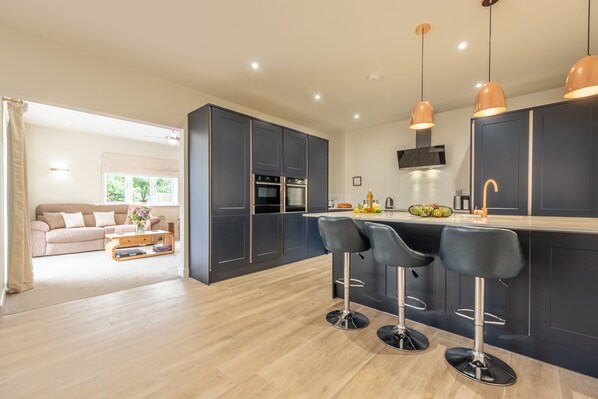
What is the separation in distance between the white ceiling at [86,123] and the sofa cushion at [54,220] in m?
2.02

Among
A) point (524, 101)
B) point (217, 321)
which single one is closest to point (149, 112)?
point (217, 321)

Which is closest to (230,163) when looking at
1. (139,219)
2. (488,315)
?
(139,219)

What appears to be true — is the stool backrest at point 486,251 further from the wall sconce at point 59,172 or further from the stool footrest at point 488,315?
the wall sconce at point 59,172

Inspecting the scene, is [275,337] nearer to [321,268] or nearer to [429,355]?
[429,355]

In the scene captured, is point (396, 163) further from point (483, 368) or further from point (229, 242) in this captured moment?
point (483, 368)

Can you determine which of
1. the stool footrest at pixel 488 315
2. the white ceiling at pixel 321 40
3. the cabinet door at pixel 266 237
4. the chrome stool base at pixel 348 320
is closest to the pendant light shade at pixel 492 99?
the white ceiling at pixel 321 40

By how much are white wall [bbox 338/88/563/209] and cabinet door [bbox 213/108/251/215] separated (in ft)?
10.3

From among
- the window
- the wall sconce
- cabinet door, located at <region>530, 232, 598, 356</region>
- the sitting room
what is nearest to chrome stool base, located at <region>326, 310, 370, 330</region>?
cabinet door, located at <region>530, 232, 598, 356</region>

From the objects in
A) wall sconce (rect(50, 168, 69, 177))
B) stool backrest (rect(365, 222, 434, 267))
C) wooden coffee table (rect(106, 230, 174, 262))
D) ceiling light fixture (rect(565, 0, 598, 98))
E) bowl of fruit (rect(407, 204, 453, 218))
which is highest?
ceiling light fixture (rect(565, 0, 598, 98))

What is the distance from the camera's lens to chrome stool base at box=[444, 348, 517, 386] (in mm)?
1615

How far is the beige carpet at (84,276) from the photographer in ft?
9.66

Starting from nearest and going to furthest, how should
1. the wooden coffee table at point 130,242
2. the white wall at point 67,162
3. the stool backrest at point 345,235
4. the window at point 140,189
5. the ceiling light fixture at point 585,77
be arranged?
1. the ceiling light fixture at point 585,77
2. the stool backrest at point 345,235
3. the wooden coffee table at point 130,242
4. the white wall at point 67,162
5. the window at point 140,189

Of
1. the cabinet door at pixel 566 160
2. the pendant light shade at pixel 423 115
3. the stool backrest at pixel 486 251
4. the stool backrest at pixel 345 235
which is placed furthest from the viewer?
the cabinet door at pixel 566 160

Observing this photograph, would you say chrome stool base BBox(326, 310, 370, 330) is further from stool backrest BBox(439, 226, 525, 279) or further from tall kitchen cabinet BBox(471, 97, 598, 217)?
tall kitchen cabinet BBox(471, 97, 598, 217)
